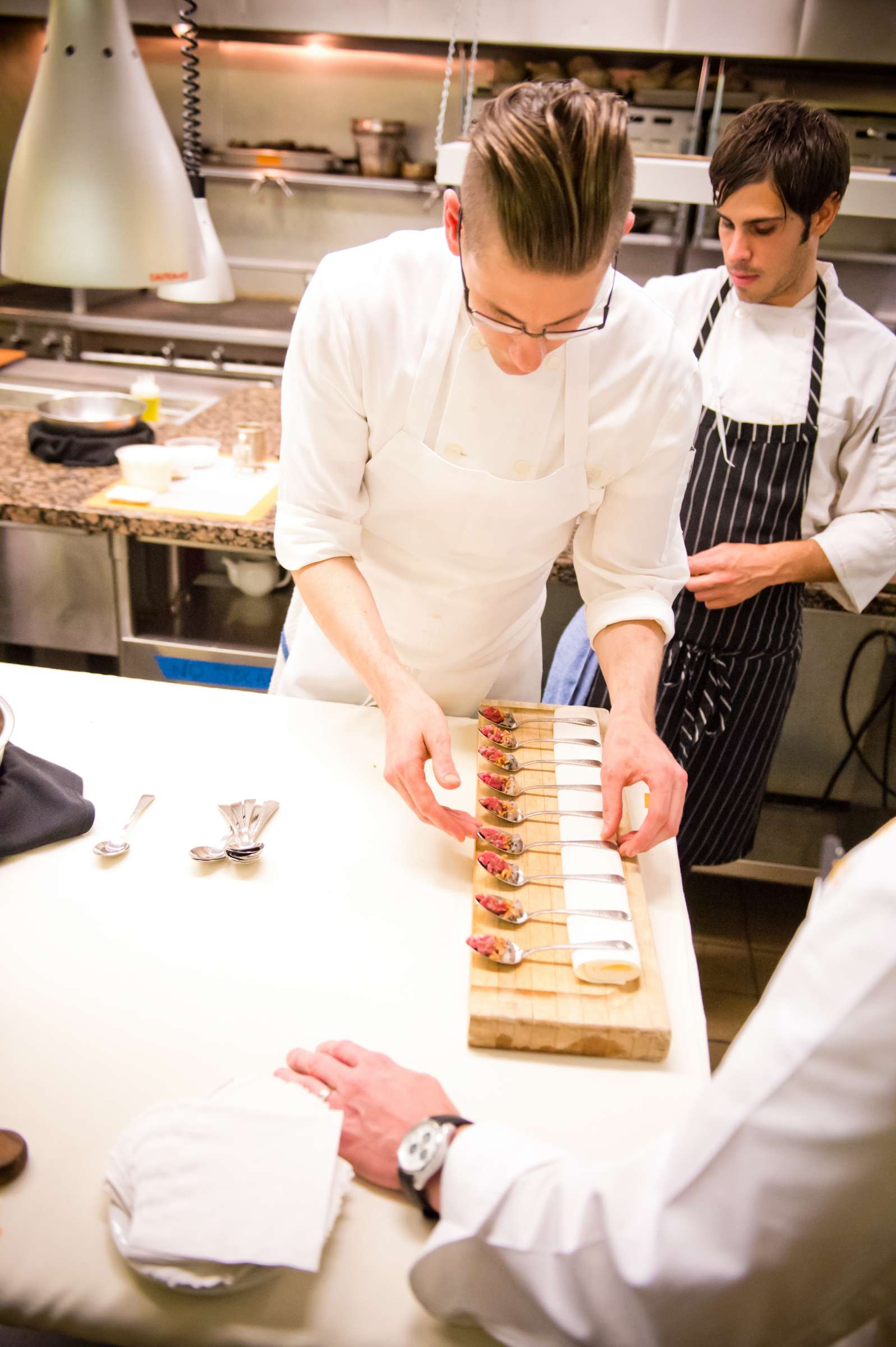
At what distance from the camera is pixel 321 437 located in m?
1.36

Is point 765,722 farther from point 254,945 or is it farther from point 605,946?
point 254,945

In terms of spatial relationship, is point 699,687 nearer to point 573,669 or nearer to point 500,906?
point 573,669

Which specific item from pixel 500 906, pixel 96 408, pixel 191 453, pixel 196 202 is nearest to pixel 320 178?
pixel 196 202

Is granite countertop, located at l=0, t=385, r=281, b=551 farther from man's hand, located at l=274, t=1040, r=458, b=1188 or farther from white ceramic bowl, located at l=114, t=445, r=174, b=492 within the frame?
man's hand, located at l=274, t=1040, r=458, b=1188

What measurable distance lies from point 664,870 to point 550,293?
67cm

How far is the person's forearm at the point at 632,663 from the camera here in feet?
4.36

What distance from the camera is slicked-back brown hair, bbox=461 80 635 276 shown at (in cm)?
98

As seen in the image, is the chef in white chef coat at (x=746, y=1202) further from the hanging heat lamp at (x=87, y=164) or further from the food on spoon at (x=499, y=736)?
the hanging heat lamp at (x=87, y=164)

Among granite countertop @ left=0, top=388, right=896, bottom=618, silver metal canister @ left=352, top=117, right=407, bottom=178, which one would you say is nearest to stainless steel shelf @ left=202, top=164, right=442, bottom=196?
silver metal canister @ left=352, top=117, right=407, bottom=178

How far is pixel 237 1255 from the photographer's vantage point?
0.72 m

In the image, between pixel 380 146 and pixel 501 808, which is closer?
pixel 501 808

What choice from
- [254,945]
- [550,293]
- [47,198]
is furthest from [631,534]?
[47,198]

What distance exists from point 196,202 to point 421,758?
2.22 m

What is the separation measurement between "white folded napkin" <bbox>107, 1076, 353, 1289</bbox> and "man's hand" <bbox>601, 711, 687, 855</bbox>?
493mm
